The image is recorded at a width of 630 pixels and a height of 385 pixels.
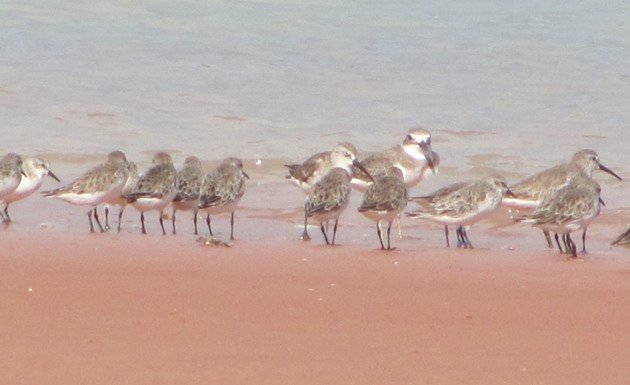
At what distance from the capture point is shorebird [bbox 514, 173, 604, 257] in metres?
9.63

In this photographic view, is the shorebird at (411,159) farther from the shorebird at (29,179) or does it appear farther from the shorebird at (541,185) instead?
the shorebird at (29,179)

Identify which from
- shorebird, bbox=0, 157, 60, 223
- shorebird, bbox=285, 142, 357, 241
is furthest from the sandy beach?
shorebird, bbox=285, 142, 357, 241

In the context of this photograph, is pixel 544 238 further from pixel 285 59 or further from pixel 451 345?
pixel 285 59

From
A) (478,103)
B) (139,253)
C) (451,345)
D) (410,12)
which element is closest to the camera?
(451,345)

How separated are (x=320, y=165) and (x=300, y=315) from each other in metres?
4.70

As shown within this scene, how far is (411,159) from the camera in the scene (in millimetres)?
11992

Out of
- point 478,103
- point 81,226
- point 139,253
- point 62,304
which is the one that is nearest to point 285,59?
point 478,103

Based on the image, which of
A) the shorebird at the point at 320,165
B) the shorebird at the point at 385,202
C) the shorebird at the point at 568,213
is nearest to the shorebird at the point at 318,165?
the shorebird at the point at 320,165

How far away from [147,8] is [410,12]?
366 cm

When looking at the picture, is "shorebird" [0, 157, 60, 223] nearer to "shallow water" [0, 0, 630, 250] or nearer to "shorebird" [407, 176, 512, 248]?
"shallow water" [0, 0, 630, 250]

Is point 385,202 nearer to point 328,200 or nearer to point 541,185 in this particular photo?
point 328,200

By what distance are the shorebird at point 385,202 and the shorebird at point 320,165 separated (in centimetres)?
111

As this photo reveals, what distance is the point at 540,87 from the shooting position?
15695mm

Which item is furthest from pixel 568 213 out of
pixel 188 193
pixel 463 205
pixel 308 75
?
pixel 308 75
